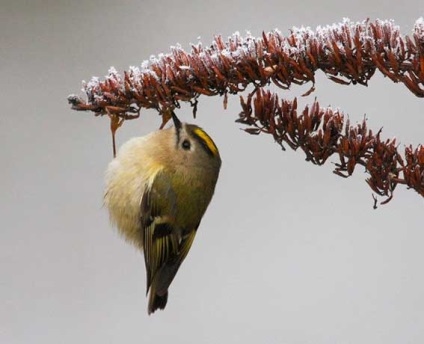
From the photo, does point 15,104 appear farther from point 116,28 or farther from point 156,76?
point 156,76

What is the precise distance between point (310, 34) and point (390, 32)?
102mm

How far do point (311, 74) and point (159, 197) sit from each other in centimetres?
96

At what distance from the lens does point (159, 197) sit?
2.12 metres

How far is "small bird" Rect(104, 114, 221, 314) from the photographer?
2.05 metres

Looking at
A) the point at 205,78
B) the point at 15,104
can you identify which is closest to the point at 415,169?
the point at 205,78

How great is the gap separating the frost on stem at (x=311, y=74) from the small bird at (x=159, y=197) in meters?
0.72

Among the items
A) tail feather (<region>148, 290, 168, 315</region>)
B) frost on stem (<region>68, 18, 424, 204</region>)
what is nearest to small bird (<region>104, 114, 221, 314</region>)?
tail feather (<region>148, 290, 168, 315</region>)

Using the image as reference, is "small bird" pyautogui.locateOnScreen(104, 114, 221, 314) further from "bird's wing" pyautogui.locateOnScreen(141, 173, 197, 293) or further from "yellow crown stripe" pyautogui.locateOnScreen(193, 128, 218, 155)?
"yellow crown stripe" pyautogui.locateOnScreen(193, 128, 218, 155)

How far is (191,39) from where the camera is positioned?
9.24ft

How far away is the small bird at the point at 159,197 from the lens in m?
2.05

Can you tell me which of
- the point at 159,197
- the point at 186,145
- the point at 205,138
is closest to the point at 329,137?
the point at 205,138

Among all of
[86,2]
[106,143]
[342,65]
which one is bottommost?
[342,65]

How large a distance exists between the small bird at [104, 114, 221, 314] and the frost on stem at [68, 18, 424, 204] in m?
0.72

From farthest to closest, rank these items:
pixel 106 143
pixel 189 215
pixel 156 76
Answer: pixel 106 143 < pixel 189 215 < pixel 156 76
